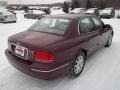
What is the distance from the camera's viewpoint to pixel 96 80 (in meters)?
Result: 3.32

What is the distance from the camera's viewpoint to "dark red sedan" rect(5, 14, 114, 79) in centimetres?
264

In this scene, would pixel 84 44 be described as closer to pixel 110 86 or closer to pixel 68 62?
pixel 68 62

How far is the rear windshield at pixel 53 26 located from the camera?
3.31m

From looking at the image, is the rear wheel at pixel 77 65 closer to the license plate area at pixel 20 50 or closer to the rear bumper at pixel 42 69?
the rear bumper at pixel 42 69

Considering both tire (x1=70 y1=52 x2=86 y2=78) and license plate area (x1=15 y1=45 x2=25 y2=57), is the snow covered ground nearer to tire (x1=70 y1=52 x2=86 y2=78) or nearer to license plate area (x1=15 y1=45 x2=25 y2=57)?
tire (x1=70 y1=52 x2=86 y2=78)

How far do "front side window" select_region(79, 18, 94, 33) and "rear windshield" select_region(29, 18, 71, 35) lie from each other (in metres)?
0.40

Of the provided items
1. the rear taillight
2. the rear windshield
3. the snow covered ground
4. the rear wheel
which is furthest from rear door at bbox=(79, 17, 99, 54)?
the rear taillight

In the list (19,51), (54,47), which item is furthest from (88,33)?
(19,51)

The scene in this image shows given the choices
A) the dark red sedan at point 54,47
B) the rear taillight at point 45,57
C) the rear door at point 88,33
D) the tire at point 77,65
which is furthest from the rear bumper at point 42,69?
the rear door at point 88,33

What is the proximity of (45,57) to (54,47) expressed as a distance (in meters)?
0.26

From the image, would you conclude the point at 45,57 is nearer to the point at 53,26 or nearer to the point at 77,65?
the point at 77,65

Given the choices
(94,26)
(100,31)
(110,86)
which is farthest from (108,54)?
(110,86)

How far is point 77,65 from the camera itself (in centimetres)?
337

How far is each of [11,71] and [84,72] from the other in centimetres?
196
